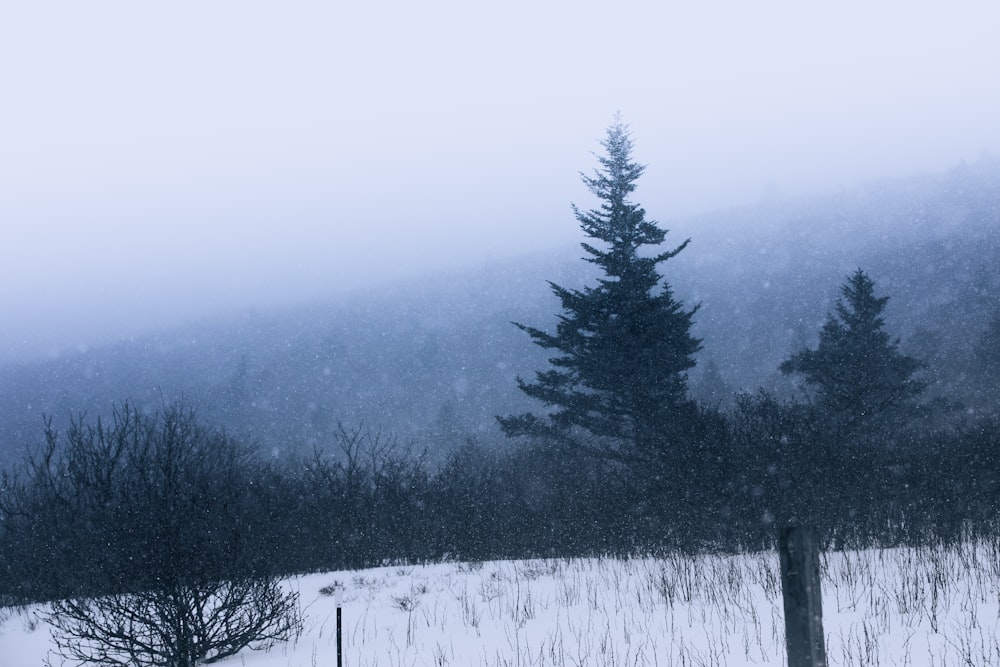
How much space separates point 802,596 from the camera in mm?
3135

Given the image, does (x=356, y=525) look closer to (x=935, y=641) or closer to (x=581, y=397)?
(x=581, y=397)

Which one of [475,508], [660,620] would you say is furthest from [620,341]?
[660,620]

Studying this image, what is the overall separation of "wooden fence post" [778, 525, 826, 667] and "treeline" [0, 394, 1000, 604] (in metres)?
6.21

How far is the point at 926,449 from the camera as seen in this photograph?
1681cm

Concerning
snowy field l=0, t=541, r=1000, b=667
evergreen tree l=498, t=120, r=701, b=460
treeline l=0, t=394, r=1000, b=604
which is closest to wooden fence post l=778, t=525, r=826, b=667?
snowy field l=0, t=541, r=1000, b=667

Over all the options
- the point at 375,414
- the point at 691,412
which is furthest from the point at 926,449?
the point at 375,414

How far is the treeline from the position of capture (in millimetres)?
8062

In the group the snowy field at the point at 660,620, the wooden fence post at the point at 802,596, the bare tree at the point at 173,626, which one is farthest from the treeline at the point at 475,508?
the wooden fence post at the point at 802,596

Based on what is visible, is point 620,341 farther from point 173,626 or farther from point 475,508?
point 173,626

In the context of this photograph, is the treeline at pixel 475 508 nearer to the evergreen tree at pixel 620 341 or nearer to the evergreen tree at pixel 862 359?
the evergreen tree at pixel 620 341

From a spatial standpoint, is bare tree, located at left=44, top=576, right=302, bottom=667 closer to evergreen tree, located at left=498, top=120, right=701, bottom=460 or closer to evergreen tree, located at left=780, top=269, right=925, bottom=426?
evergreen tree, located at left=498, top=120, right=701, bottom=460

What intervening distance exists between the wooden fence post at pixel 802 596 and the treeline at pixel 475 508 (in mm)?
6214

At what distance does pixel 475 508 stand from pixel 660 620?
12.1m

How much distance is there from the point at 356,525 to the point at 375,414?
12459 cm
